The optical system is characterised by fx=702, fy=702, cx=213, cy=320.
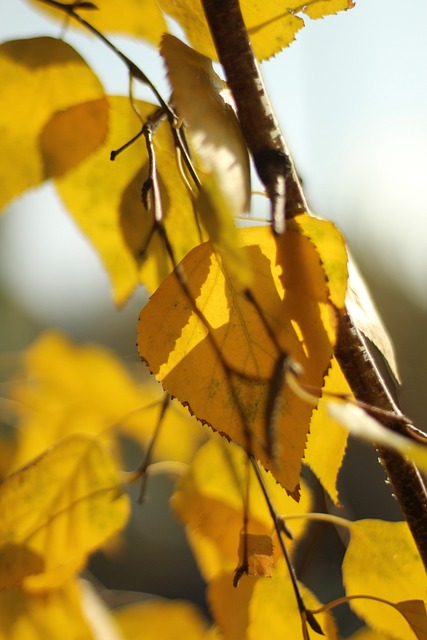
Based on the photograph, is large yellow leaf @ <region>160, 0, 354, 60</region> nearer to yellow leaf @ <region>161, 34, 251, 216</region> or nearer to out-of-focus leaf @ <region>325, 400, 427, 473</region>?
yellow leaf @ <region>161, 34, 251, 216</region>

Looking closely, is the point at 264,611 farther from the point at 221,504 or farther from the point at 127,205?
the point at 127,205

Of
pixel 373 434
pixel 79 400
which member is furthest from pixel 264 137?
pixel 79 400

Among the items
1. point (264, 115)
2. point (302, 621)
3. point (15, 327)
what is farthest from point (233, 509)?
point (15, 327)

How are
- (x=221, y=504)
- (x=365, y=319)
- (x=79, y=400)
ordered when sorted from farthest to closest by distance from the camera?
(x=79, y=400) → (x=221, y=504) → (x=365, y=319)

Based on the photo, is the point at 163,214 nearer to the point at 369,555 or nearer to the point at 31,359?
the point at 369,555

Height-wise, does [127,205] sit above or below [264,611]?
above

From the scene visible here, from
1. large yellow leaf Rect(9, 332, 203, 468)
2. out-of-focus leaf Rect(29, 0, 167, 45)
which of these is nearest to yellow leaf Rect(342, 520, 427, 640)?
out-of-focus leaf Rect(29, 0, 167, 45)

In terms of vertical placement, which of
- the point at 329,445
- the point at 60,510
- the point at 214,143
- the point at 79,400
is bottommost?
the point at 79,400
